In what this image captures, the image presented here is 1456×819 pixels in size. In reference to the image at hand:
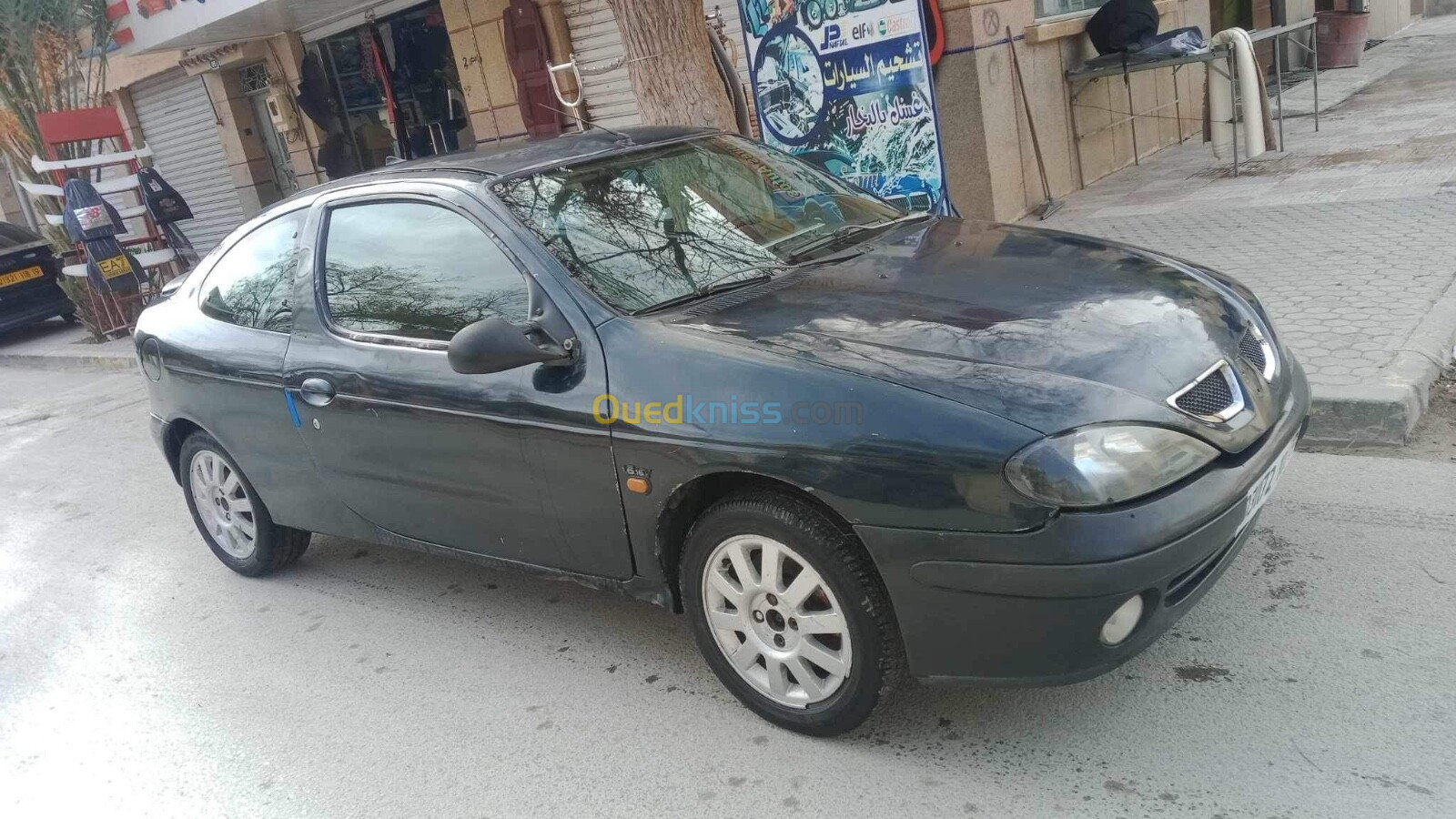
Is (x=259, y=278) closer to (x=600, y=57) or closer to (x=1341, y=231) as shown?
(x=1341, y=231)

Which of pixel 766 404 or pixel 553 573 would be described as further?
pixel 553 573

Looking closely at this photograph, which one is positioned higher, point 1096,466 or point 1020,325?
point 1020,325

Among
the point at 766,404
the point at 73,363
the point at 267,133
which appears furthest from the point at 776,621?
the point at 267,133

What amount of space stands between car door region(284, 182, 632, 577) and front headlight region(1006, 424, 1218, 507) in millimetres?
1225

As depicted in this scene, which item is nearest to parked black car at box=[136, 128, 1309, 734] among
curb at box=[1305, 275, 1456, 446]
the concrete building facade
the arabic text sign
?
curb at box=[1305, 275, 1456, 446]

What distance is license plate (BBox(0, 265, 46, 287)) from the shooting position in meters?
14.1

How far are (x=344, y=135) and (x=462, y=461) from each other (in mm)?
12030

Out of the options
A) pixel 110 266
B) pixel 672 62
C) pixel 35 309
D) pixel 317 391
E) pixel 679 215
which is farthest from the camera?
pixel 35 309

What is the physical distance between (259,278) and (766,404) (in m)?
2.61

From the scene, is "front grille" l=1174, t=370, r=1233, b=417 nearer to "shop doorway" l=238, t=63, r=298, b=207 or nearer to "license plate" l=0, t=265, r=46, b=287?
"shop doorway" l=238, t=63, r=298, b=207

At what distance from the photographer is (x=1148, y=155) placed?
11.8m

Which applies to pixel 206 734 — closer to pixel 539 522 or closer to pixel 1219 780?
pixel 539 522

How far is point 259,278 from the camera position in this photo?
4.54m

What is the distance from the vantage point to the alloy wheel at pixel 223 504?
493 cm
